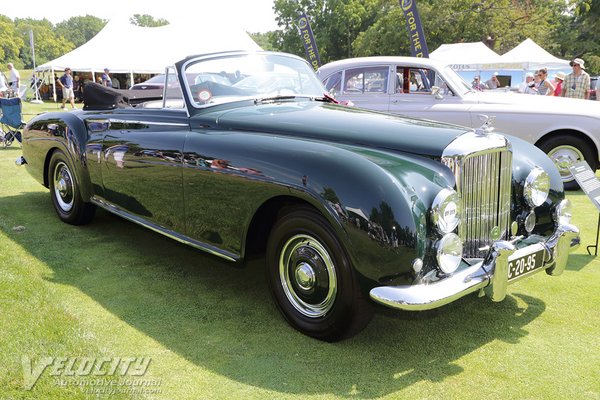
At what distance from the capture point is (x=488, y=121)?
325cm

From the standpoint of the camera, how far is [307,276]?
9.92 ft

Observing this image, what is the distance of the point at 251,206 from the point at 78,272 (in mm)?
1802

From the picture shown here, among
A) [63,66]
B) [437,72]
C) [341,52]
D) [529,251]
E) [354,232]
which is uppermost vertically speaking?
[341,52]

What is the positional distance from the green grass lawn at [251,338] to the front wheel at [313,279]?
136mm

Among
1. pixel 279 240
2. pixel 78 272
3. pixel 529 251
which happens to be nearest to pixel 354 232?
pixel 279 240

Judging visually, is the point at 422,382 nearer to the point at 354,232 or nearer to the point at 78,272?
the point at 354,232

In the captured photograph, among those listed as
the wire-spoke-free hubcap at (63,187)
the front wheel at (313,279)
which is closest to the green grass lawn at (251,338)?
the front wheel at (313,279)

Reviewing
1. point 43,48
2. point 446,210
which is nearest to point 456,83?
point 446,210

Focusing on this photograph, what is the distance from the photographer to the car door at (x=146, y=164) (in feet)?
12.4

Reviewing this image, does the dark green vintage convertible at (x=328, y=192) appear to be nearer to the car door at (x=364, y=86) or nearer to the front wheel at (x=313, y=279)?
the front wheel at (x=313, y=279)

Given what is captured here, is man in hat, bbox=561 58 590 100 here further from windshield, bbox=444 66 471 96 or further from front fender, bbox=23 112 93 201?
front fender, bbox=23 112 93 201

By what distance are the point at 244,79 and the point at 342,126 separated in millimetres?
1215

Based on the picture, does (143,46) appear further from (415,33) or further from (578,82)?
(578,82)

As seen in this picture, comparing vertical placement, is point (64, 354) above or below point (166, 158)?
below
